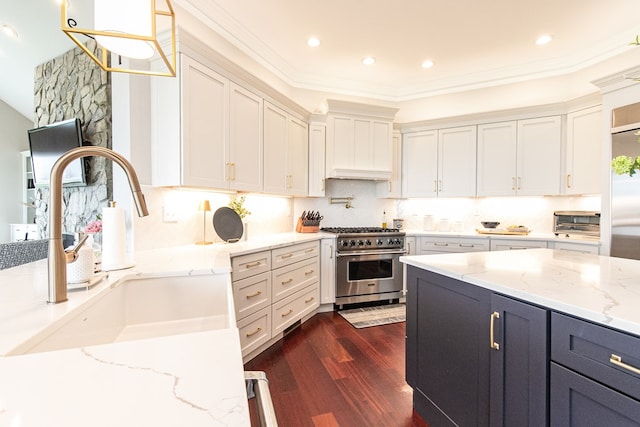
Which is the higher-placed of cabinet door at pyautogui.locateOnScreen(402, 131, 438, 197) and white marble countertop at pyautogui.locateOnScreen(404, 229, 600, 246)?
cabinet door at pyautogui.locateOnScreen(402, 131, 438, 197)

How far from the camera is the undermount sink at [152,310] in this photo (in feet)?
3.02

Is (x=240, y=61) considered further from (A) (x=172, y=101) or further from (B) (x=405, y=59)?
(B) (x=405, y=59)

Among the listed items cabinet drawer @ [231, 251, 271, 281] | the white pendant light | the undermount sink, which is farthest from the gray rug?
the white pendant light

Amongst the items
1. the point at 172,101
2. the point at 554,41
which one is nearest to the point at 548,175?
the point at 554,41

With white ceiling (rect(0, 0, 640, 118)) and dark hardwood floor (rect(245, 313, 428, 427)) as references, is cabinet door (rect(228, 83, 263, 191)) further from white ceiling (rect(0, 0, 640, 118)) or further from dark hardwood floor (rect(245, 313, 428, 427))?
dark hardwood floor (rect(245, 313, 428, 427))

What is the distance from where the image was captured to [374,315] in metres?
3.22

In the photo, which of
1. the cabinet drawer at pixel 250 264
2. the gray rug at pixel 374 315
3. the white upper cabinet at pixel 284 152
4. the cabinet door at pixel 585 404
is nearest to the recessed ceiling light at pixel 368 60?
the white upper cabinet at pixel 284 152

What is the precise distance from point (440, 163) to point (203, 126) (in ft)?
10.0

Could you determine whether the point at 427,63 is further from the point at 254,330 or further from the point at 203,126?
the point at 254,330

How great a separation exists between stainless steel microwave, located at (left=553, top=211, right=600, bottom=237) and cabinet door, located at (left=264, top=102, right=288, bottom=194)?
3.11 metres

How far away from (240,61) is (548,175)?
376 centimetres

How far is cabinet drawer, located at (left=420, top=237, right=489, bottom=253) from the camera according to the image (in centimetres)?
343

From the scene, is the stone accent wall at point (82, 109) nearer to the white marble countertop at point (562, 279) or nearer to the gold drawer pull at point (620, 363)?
the white marble countertop at point (562, 279)

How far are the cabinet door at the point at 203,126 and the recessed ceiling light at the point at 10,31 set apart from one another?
3355mm
